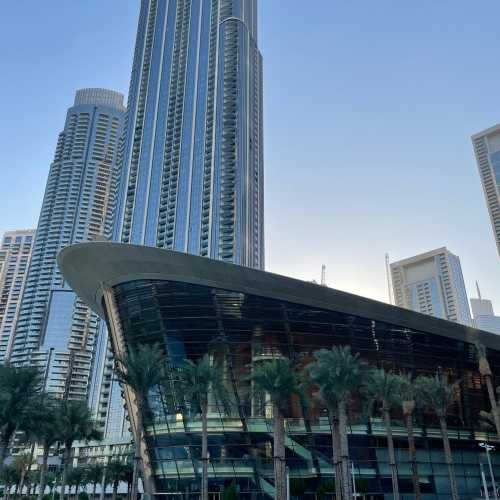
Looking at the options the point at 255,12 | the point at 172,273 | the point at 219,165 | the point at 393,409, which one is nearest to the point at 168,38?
the point at 255,12

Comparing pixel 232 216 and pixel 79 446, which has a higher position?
pixel 232 216

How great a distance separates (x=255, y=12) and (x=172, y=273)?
159674mm

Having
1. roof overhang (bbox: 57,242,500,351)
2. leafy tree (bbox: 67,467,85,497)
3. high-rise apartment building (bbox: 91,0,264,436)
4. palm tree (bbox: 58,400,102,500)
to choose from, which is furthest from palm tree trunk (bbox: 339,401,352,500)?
high-rise apartment building (bbox: 91,0,264,436)

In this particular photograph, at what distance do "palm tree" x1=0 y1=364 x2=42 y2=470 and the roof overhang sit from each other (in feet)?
40.0

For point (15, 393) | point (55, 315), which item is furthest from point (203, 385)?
point (55, 315)

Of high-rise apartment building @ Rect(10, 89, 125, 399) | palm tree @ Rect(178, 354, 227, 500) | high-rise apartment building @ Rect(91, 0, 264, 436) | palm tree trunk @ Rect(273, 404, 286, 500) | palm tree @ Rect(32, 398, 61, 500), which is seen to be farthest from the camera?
high-rise apartment building @ Rect(10, 89, 125, 399)

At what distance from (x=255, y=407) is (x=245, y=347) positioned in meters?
5.70

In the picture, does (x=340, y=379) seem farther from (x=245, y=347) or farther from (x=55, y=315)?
(x=55, y=315)

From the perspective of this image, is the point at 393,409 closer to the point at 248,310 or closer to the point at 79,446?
the point at 248,310

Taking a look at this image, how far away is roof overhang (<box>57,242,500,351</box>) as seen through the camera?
50625 millimetres

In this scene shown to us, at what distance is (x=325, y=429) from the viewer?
50188mm

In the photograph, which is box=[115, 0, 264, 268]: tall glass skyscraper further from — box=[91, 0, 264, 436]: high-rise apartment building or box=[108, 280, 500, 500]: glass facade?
box=[108, 280, 500, 500]: glass facade

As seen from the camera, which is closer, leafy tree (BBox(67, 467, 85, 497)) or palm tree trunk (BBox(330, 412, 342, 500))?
palm tree trunk (BBox(330, 412, 342, 500))

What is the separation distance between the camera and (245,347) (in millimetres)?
50281
